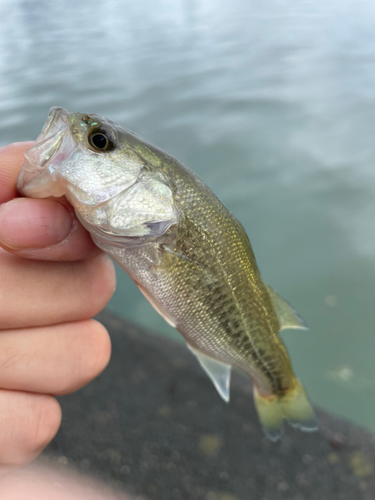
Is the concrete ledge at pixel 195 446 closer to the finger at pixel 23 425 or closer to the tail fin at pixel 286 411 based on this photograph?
the tail fin at pixel 286 411

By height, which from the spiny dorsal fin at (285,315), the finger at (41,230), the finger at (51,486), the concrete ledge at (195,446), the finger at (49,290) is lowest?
the concrete ledge at (195,446)

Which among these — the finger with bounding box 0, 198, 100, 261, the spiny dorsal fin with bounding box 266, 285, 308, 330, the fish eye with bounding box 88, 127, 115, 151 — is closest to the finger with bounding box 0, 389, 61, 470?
the finger with bounding box 0, 198, 100, 261

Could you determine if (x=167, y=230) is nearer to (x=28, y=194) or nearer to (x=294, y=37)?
(x=28, y=194)

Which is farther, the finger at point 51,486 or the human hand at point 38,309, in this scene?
the finger at point 51,486

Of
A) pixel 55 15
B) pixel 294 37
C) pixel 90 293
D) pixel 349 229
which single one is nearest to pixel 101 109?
pixel 349 229

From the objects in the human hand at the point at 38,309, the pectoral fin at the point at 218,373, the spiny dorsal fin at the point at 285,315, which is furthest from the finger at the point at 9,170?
the spiny dorsal fin at the point at 285,315

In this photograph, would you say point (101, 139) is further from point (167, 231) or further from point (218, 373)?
point (218, 373)
